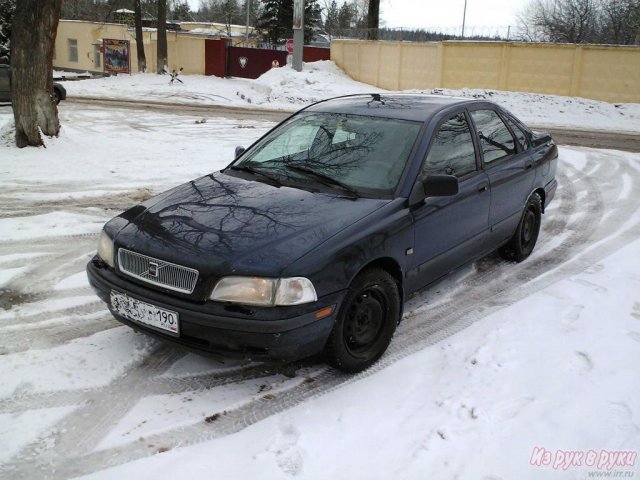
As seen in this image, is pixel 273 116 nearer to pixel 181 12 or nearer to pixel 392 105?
pixel 392 105

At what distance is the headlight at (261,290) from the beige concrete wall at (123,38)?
36.1m

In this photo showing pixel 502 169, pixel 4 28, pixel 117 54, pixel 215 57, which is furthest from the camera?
pixel 117 54

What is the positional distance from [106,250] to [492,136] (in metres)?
3.28

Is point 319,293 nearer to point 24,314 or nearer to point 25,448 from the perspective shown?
point 25,448

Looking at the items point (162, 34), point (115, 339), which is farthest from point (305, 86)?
point (115, 339)

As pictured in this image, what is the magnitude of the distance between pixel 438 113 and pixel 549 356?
192 centimetres

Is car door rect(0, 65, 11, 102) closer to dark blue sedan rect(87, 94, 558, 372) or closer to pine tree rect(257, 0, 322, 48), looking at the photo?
dark blue sedan rect(87, 94, 558, 372)

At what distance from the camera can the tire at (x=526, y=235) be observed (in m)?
5.66

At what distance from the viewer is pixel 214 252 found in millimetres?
3330

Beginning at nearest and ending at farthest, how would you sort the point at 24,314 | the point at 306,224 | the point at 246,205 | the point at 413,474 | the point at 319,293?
1. the point at 413,474
2. the point at 319,293
3. the point at 306,224
4. the point at 246,205
5. the point at 24,314

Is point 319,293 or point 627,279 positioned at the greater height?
point 319,293

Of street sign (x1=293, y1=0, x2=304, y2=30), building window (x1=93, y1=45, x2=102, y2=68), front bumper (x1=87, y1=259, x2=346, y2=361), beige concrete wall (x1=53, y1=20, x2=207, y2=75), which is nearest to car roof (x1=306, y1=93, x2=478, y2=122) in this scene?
front bumper (x1=87, y1=259, x2=346, y2=361)

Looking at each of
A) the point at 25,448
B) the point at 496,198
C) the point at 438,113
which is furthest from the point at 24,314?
the point at 496,198

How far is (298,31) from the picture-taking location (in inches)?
1013
